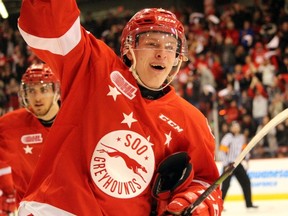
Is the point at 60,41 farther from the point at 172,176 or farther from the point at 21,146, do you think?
the point at 21,146

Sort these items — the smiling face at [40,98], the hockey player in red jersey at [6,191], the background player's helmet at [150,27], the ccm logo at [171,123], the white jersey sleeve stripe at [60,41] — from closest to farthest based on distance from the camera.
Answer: the white jersey sleeve stripe at [60,41], the ccm logo at [171,123], the background player's helmet at [150,27], the smiling face at [40,98], the hockey player in red jersey at [6,191]

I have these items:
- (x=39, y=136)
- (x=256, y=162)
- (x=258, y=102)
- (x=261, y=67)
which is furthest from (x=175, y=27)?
(x=261, y=67)

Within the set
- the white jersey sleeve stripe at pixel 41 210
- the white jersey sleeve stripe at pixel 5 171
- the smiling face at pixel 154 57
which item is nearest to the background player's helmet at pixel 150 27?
the smiling face at pixel 154 57

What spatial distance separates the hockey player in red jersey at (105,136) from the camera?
197 centimetres

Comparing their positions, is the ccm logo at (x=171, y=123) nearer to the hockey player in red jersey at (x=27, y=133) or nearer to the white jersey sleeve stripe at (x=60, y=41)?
the white jersey sleeve stripe at (x=60, y=41)

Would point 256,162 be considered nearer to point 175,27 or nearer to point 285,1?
point 285,1

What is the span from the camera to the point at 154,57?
2.22 m

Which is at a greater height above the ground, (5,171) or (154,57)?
(154,57)

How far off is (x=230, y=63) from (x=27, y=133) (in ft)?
23.9

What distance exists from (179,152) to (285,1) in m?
10.2

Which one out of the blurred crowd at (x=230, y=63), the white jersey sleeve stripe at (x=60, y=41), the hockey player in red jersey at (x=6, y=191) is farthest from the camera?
the blurred crowd at (x=230, y=63)

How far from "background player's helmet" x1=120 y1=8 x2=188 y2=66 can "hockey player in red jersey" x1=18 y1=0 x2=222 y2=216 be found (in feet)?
0.30

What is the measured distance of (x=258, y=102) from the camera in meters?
8.88

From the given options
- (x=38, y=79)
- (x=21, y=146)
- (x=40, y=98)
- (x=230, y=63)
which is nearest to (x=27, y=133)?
(x=21, y=146)
